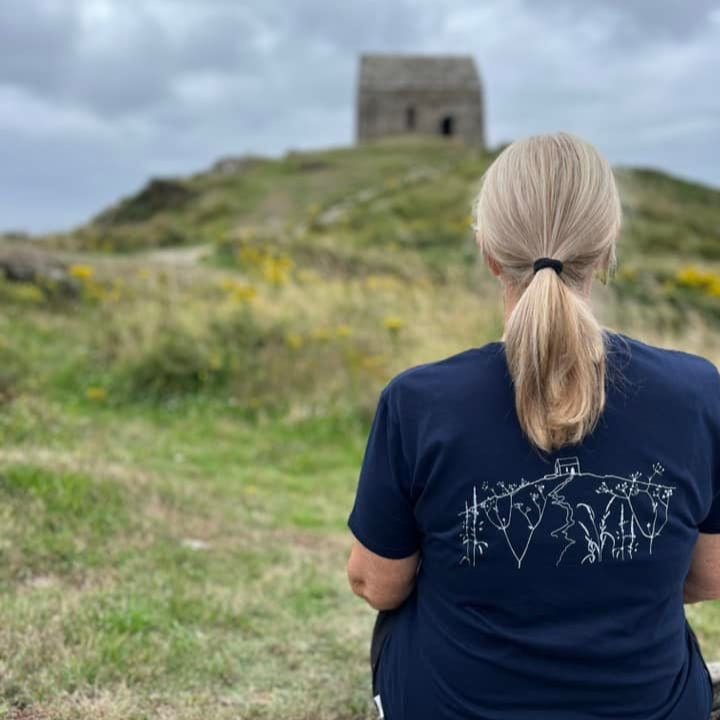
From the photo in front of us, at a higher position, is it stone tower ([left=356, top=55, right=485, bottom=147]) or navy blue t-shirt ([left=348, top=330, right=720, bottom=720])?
stone tower ([left=356, top=55, right=485, bottom=147])

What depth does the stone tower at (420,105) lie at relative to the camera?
5159 cm

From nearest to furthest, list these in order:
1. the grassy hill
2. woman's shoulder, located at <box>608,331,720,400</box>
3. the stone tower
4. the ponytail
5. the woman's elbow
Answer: the ponytail < woman's shoulder, located at <box>608,331,720,400</box> < the woman's elbow < the grassy hill < the stone tower

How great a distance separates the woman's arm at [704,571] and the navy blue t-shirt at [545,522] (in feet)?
0.70

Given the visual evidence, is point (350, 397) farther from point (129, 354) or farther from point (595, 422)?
point (595, 422)

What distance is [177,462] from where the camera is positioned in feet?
22.1

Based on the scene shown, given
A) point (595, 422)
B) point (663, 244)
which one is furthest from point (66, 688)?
point (663, 244)

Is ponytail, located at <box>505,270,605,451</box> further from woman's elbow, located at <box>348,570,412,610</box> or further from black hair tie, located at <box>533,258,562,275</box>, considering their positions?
woman's elbow, located at <box>348,570,412,610</box>

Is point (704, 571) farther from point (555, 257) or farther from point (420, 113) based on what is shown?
point (420, 113)

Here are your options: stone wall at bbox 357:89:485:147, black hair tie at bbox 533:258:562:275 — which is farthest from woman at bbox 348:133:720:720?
stone wall at bbox 357:89:485:147

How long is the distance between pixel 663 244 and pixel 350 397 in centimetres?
1779

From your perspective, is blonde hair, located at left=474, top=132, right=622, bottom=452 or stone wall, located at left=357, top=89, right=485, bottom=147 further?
stone wall, located at left=357, top=89, right=485, bottom=147

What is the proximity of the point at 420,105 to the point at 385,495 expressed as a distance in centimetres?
5204

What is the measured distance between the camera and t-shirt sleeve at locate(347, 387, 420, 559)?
1858 mm

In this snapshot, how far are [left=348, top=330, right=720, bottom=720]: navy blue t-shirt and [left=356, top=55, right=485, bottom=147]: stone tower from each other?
51.3 m
